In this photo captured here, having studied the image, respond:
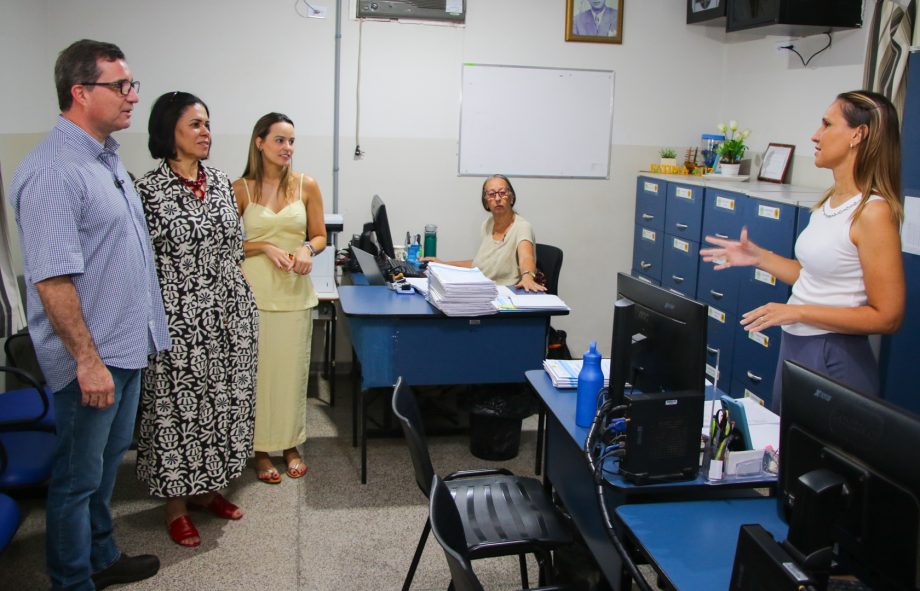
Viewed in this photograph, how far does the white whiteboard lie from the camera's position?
16.5 feet

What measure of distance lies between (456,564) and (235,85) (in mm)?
3964

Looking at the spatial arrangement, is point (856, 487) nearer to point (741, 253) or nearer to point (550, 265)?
point (741, 253)

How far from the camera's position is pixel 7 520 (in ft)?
7.16

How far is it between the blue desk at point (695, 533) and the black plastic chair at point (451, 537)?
293 millimetres

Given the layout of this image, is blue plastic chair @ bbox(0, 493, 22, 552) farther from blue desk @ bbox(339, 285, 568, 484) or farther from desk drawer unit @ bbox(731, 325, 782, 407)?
desk drawer unit @ bbox(731, 325, 782, 407)

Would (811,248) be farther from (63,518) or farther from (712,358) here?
(63,518)

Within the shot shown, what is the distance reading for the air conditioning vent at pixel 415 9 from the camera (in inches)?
188

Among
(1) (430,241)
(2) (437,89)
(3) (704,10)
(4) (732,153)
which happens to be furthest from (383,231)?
(3) (704,10)

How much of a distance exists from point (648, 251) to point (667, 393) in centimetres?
331

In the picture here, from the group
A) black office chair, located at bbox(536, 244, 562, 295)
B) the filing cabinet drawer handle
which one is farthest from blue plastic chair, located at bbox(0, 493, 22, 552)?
the filing cabinet drawer handle

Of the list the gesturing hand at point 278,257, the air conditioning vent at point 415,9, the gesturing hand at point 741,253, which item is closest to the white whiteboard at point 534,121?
the air conditioning vent at point 415,9

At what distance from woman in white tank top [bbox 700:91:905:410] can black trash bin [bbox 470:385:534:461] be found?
4.90 ft

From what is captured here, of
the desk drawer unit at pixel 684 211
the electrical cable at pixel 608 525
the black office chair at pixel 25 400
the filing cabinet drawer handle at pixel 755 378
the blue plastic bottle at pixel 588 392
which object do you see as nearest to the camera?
the electrical cable at pixel 608 525

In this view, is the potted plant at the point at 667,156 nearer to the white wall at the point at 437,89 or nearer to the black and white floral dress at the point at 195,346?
the white wall at the point at 437,89
